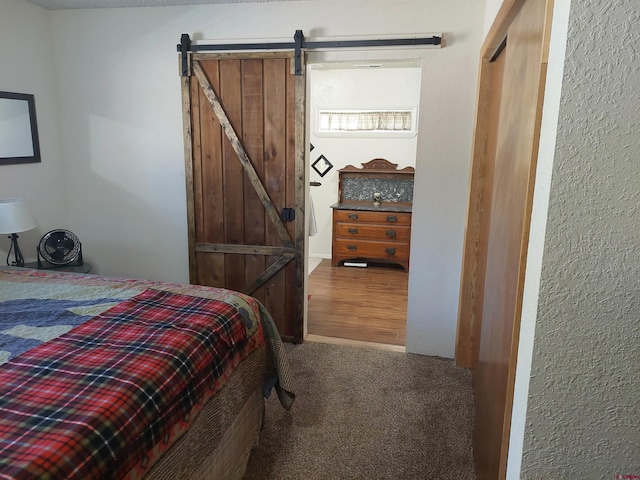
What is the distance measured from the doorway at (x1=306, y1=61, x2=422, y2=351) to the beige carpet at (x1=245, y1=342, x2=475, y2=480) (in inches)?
45.0

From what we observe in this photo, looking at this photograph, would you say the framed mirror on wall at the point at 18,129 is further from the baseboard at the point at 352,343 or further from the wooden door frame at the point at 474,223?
the wooden door frame at the point at 474,223

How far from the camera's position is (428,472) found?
2.11 m

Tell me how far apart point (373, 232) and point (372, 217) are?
0.18 metres

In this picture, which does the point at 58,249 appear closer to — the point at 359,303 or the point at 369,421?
the point at 369,421

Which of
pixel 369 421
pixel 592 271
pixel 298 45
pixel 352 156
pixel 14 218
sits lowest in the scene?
pixel 369 421

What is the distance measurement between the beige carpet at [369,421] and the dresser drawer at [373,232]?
230 cm

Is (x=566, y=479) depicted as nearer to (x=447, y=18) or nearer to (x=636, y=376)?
(x=636, y=376)

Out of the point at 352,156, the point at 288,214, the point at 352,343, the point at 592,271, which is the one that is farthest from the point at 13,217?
the point at 352,156

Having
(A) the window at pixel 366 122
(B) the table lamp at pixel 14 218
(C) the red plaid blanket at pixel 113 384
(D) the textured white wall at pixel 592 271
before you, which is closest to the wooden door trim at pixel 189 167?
(B) the table lamp at pixel 14 218

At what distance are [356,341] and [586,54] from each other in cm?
289

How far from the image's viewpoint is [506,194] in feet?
5.79

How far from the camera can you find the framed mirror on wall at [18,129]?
10.4 ft

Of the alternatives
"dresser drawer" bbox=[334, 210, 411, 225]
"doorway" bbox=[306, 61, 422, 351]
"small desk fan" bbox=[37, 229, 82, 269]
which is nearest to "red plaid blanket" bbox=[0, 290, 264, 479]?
"small desk fan" bbox=[37, 229, 82, 269]

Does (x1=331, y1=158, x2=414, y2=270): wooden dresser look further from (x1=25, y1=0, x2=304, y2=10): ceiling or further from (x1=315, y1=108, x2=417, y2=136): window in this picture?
(x1=25, y1=0, x2=304, y2=10): ceiling
